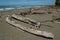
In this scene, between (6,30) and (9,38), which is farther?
(6,30)

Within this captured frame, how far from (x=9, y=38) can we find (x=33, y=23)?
2701 mm

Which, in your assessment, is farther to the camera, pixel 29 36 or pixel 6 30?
pixel 6 30

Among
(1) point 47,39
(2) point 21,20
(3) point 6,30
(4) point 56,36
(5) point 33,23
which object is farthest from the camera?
(2) point 21,20

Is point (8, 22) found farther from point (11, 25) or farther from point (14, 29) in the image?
point (14, 29)

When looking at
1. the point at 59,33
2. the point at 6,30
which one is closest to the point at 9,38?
the point at 6,30

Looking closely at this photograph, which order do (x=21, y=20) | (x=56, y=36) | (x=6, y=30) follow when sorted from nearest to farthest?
(x=56, y=36) → (x=6, y=30) → (x=21, y=20)

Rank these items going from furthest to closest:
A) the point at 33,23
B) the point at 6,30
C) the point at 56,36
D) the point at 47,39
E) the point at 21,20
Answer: the point at 21,20 < the point at 33,23 < the point at 6,30 < the point at 56,36 < the point at 47,39

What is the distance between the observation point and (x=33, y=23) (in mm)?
10156

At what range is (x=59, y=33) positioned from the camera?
330 inches

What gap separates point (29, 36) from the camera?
802cm

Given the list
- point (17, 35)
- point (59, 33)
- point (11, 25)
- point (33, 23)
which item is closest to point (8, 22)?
point (11, 25)

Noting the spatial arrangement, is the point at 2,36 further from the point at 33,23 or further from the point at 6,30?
the point at 33,23

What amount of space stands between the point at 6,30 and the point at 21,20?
2234mm

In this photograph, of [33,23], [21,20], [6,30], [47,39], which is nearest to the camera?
[47,39]
